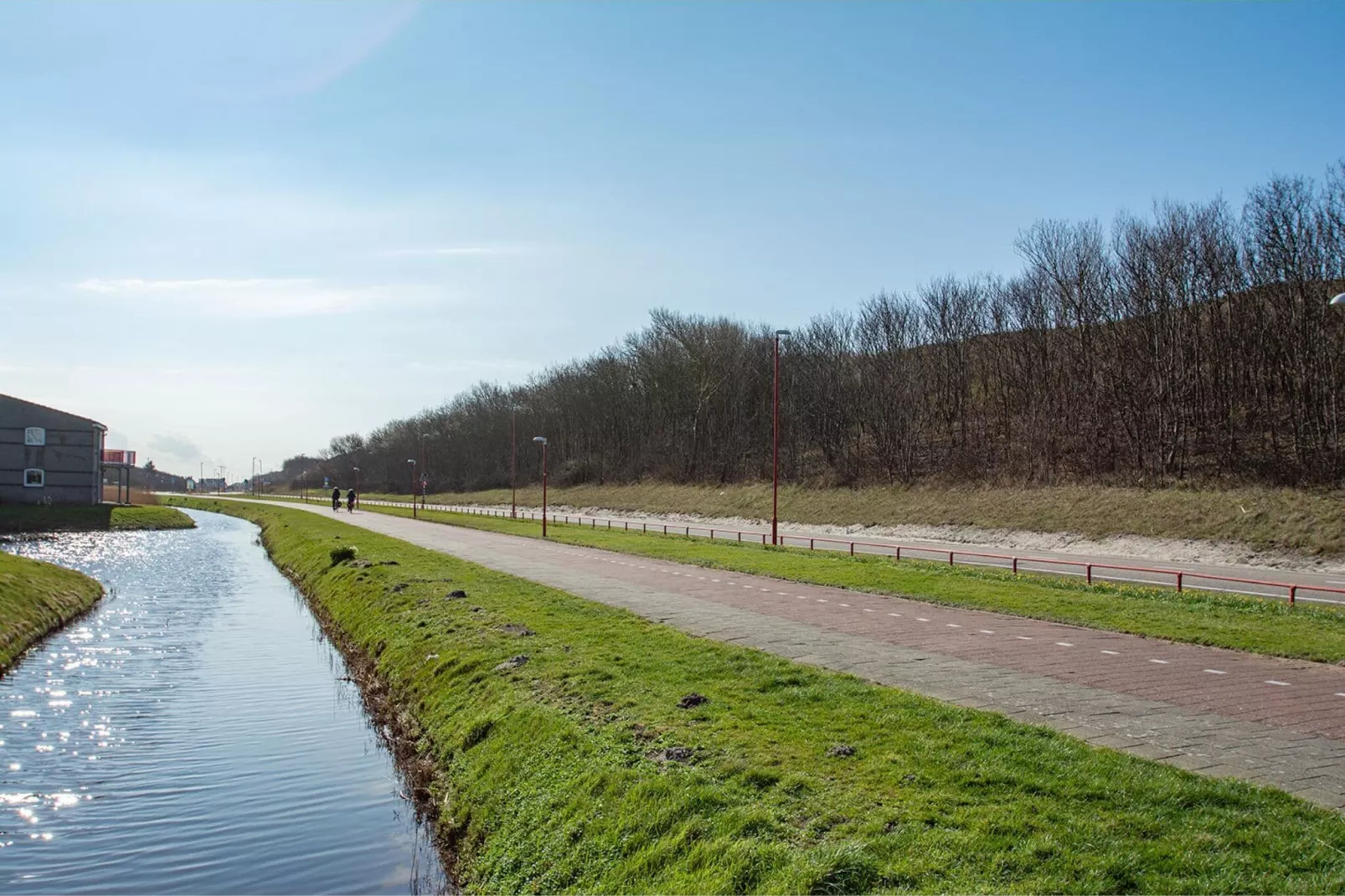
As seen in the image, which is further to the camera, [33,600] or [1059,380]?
[1059,380]

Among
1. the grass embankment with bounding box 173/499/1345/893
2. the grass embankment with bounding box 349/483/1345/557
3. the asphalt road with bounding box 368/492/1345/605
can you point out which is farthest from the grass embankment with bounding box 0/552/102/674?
the grass embankment with bounding box 349/483/1345/557

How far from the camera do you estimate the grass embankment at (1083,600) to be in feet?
44.8

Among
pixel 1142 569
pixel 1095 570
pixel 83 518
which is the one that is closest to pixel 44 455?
pixel 83 518

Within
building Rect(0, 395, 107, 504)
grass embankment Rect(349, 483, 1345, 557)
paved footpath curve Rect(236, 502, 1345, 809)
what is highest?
building Rect(0, 395, 107, 504)

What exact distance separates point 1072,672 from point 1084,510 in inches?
1208

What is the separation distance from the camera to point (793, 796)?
694cm

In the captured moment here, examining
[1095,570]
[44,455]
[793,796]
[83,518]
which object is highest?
[44,455]

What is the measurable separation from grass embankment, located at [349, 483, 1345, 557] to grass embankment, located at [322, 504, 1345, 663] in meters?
13.5

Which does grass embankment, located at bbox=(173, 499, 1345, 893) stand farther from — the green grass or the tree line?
the green grass

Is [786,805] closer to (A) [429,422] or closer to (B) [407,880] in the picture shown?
(B) [407,880]

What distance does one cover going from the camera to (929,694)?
32.9ft

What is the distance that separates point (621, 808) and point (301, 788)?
199 inches

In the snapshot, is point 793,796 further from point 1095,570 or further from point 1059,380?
point 1059,380

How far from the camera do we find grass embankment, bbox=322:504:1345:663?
1365 cm
